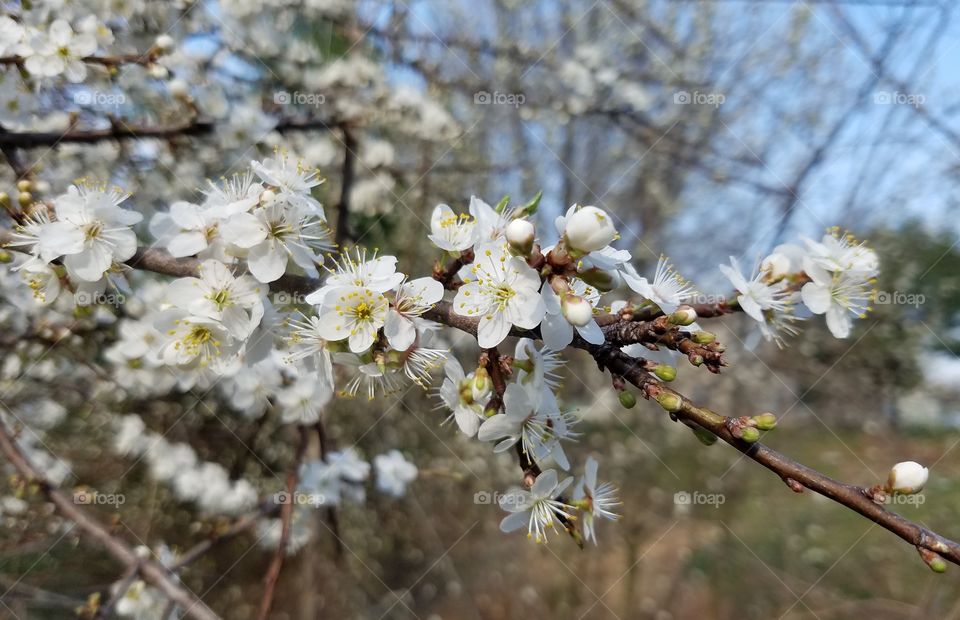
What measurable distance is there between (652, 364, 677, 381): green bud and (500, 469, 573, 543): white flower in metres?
0.25

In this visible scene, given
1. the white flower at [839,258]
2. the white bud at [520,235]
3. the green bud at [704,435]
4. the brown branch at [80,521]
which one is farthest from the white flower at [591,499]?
the brown branch at [80,521]

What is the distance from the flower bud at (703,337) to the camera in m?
0.75

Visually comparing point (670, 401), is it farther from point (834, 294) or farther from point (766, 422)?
point (834, 294)

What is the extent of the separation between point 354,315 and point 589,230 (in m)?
0.39

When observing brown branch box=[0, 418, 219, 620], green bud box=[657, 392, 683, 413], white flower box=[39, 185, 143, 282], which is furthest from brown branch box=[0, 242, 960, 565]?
brown branch box=[0, 418, 219, 620]

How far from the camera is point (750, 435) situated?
707 millimetres

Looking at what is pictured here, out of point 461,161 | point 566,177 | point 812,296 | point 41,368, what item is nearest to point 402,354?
point 812,296

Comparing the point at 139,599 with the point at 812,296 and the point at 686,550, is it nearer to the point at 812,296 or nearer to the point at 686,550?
the point at 812,296

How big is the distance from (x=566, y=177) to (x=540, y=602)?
3848 mm

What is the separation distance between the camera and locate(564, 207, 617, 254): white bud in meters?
0.68

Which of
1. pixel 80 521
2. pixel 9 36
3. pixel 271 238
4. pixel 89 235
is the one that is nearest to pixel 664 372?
pixel 271 238

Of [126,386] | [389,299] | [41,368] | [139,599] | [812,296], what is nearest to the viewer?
[389,299]

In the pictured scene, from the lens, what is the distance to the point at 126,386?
2.38 meters

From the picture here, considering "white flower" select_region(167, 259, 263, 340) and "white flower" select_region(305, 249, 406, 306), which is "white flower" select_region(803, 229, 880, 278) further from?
"white flower" select_region(167, 259, 263, 340)
